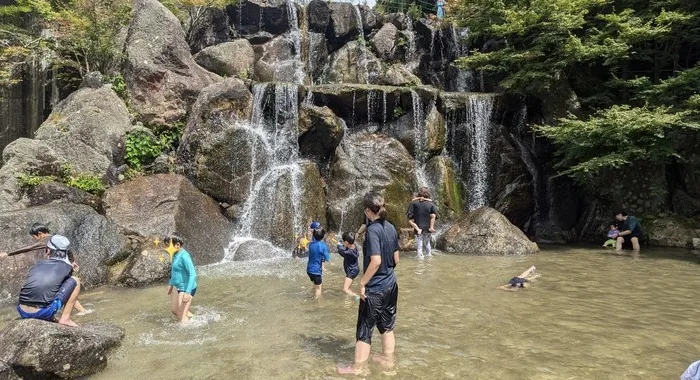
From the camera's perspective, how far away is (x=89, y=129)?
14133 mm

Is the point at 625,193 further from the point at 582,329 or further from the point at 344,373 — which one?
the point at 344,373

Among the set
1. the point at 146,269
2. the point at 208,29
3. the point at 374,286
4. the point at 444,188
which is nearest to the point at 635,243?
the point at 444,188

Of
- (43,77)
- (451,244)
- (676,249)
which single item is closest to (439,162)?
(451,244)

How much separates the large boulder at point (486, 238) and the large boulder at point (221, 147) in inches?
267

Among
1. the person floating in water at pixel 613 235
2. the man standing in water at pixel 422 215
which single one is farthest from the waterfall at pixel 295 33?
the person floating in water at pixel 613 235

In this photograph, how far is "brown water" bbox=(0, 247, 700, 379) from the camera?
5438mm

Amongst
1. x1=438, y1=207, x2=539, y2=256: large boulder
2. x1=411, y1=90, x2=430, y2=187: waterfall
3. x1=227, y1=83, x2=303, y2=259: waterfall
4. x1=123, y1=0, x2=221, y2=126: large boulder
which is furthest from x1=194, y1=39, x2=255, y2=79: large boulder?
x1=438, y1=207, x2=539, y2=256: large boulder

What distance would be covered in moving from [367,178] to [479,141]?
17.5 feet

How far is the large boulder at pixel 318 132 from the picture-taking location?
15.9 meters

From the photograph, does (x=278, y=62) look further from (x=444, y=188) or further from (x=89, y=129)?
(x=444, y=188)

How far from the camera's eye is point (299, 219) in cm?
1471

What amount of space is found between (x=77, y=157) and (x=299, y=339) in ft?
35.5

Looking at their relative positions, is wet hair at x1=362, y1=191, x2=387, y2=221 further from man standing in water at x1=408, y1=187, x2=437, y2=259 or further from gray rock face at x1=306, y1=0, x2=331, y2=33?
gray rock face at x1=306, y1=0, x2=331, y2=33

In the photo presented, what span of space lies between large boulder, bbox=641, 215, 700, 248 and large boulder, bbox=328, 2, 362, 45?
15861 mm
